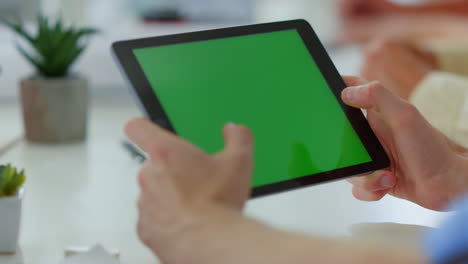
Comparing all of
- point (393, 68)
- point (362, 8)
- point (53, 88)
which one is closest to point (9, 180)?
point (53, 88)

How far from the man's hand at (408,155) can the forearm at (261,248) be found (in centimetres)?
31

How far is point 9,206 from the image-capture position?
848 millimetres

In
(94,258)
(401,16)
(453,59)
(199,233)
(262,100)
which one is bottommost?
(94,258)

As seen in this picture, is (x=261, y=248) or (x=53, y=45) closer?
(x=261, y=248)

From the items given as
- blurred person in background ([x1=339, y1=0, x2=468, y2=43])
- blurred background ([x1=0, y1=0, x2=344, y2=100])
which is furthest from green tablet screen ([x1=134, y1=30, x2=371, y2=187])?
blurred person in background ([x1=339, y1=0, x2=468, y2=43])

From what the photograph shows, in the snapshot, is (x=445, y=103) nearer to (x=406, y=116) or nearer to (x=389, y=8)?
(x=406, y=116)

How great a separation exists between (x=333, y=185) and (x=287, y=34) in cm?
39

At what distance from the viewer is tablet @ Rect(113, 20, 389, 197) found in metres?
0.76

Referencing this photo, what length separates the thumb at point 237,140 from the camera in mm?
662

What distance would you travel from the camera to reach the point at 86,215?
3.29 feet

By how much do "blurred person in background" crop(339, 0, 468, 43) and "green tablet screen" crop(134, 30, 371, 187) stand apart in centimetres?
367

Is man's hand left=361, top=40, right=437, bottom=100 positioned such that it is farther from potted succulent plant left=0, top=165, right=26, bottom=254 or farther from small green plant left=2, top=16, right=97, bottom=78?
potted succulent plant left=0, top=165, right=26, bottom=254

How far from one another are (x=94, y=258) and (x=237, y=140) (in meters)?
0.26

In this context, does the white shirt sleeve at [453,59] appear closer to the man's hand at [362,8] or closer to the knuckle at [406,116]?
the knuckle at [406,116]
